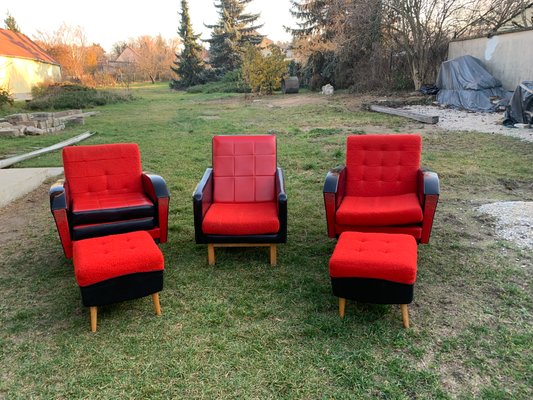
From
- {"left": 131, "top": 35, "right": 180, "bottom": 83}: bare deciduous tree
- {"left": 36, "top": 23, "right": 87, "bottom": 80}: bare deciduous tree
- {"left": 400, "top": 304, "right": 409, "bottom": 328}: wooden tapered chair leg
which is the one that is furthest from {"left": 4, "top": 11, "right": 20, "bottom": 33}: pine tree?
{"left": 400, "top": 304, "right": 409, "bottom": 328}: wooden tapered chair leg

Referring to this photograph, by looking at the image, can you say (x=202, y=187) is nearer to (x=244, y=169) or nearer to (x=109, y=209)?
(x=244, y=169)

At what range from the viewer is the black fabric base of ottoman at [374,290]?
8.32ft

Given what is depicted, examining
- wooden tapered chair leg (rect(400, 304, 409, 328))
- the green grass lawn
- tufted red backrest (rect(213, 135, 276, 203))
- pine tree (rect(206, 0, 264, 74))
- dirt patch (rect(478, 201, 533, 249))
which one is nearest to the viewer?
the green grass lawn

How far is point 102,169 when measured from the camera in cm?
409

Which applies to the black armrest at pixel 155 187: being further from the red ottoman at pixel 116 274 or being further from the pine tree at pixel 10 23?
the pine tree at pixel 10 23

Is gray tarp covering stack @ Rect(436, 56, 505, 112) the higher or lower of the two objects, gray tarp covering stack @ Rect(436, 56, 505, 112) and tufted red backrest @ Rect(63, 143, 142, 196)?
the higher

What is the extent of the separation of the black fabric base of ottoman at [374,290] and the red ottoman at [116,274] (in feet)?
3.96

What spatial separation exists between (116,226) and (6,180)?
10.8ft

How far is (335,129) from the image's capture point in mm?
9930

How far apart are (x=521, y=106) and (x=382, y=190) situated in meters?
7.55

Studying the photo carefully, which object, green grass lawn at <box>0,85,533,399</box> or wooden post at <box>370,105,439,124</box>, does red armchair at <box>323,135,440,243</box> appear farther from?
wooden post at <box>370,105,439,124</box>

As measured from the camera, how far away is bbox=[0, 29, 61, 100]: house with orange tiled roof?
23812mm

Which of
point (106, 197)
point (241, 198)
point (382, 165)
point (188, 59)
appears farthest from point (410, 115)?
point (188, 59)

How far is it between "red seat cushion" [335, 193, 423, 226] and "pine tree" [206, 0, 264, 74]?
30.6 meters
